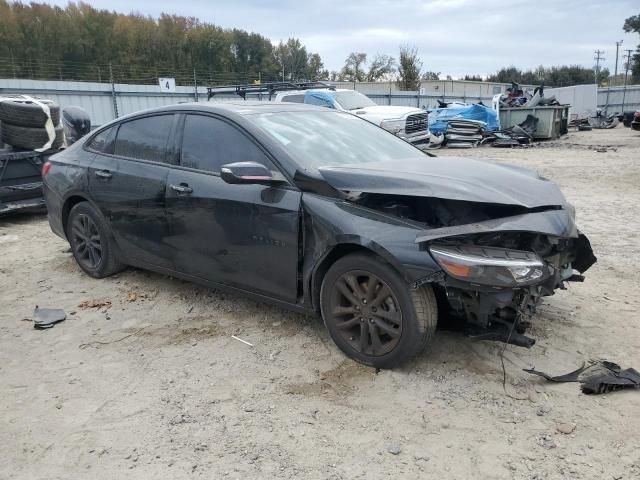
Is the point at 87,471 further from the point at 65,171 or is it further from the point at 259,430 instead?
the point at 65,171

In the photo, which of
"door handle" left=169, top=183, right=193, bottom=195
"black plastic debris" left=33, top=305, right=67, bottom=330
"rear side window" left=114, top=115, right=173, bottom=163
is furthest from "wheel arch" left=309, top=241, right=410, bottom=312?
"black plastic debris" left=33, top=305, right=67, bottom=330

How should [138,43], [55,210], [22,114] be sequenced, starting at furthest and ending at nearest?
1. [138,43]
2. [22,114]
3. [55,210]

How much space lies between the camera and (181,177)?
13.6ft

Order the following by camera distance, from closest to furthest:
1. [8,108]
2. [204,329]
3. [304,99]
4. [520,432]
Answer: [520,432]
[204,329]
[8,108]
[304,99]

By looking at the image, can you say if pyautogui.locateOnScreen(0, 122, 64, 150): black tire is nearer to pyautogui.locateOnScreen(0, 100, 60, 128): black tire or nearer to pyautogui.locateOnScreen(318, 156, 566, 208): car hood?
pyautogui.locateOnScreen(0, 100, 60, 128): black tire

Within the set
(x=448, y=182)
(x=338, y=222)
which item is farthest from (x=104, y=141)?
(x=448, y=182)

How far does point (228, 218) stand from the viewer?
3.82 metres

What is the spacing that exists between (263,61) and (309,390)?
64.7m

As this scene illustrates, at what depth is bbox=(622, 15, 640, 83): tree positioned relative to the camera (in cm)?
5912

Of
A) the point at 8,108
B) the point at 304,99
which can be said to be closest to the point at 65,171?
the point at 8,108

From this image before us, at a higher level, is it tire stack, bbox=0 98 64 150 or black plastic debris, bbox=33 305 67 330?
tire stack, bbox=0 98 64 150

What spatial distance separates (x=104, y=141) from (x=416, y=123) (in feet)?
44.1

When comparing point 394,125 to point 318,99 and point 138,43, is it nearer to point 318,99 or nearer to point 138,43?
point 318,99

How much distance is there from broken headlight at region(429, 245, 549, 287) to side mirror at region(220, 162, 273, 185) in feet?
3.92
